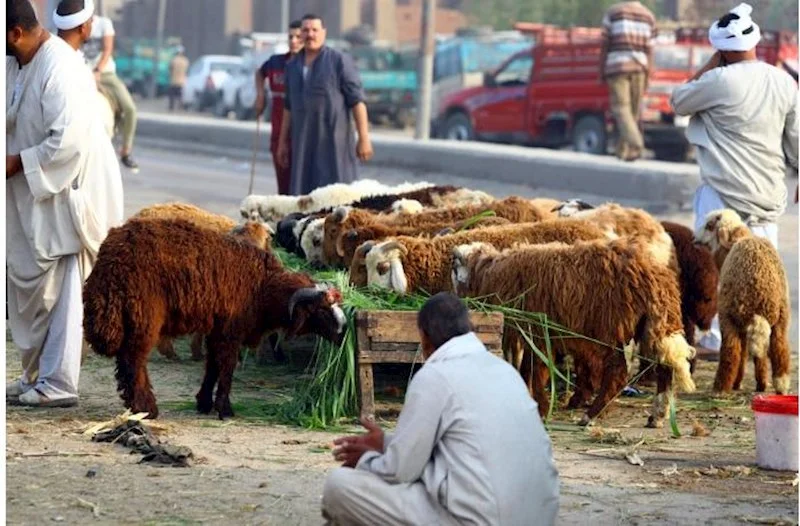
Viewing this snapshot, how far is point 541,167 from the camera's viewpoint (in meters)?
21.1

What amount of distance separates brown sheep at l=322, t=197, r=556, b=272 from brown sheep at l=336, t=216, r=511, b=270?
85 millimetres

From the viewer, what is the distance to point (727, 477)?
26.3 feet

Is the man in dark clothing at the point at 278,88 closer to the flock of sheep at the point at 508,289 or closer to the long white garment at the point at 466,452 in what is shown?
the flock of sheep at the point at 508,289

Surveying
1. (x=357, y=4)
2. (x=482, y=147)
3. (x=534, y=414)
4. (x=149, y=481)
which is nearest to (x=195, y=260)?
(x=149, y=481)

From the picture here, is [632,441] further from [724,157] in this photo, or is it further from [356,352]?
[724,157]

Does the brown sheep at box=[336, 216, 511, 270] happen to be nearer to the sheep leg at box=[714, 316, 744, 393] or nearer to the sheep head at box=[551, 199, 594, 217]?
the sheep head at box=[551, 199, 594, 217]

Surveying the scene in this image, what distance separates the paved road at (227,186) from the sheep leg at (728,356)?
15.6 ft

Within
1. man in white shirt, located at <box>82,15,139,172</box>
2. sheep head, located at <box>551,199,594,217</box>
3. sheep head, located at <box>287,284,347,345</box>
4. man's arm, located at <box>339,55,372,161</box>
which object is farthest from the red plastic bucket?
man in white shirt, located at <box>82,15,139,172</box>

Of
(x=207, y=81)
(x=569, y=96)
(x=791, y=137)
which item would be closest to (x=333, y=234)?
(x=791, y=137)

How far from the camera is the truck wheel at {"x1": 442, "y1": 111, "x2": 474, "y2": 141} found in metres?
33.0

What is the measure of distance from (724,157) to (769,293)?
1.55 meters

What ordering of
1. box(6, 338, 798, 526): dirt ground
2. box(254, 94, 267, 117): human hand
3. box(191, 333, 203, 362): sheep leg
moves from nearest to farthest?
1. box(6, 338, 798, 526): dirt ground
2. box(191, 333, 203, 362): sheep leg
3. box(254, 94, 267, 117): human hand

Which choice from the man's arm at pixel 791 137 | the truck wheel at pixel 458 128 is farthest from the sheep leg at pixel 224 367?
the truck wheel at pixel 458 128

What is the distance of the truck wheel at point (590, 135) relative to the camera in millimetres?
29125
